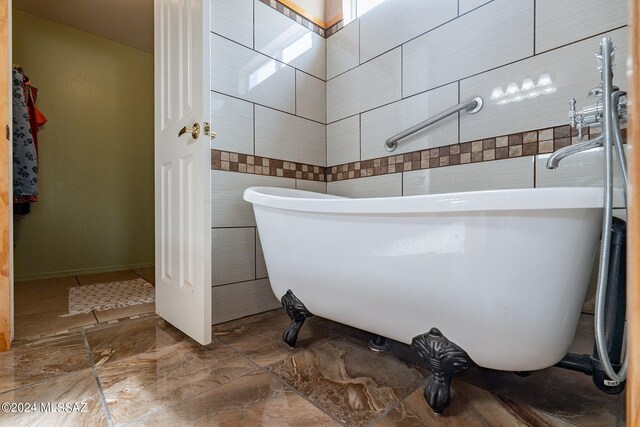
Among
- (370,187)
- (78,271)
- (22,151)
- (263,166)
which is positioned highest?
(22,151)

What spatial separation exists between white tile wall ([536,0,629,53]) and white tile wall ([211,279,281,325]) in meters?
1.55

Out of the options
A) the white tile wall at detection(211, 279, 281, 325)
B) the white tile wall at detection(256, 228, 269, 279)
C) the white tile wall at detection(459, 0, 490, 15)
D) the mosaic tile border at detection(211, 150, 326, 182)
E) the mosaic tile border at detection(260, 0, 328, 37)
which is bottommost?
the white tile wall at detection(211, 279, 281, 325)

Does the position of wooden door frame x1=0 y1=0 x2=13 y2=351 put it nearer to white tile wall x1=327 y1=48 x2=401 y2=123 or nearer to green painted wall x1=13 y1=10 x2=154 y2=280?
white tile wall x1=327 y1=48 x2=401 y2=123

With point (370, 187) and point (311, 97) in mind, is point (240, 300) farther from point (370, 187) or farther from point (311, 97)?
point (311, 97)

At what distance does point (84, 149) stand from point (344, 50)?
94.4 inches

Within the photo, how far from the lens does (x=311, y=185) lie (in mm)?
1814

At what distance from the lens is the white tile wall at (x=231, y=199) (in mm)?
1397

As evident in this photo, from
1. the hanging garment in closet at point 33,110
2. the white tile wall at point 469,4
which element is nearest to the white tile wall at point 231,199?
the white tile wall at point 469,4

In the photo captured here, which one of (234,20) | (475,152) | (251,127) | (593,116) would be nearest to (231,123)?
(251,127)

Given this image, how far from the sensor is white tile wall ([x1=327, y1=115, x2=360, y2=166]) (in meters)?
1.72

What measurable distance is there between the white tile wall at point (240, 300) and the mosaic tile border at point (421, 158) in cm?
57

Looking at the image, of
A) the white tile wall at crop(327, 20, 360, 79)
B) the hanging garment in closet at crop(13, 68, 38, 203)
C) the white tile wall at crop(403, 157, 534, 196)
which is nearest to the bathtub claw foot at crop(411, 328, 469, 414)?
the white tile wall at crop(403, 157, 534, 196)

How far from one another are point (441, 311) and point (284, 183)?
112 centimetres

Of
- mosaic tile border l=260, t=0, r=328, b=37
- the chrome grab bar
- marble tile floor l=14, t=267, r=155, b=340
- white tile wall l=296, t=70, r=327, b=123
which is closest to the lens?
the chrome grab bar
